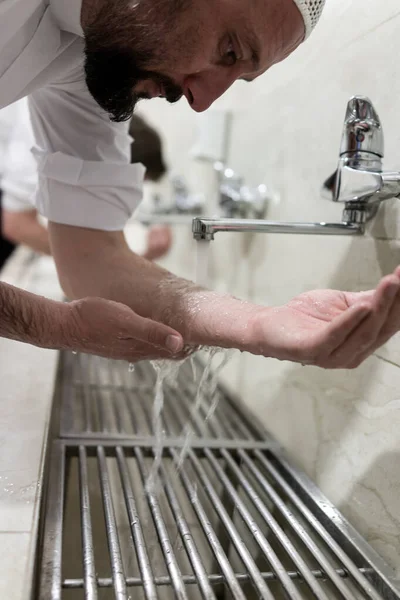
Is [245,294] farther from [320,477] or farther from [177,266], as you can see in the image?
[177,266]

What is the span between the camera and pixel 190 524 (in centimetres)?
62

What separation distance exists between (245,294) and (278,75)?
0.41m

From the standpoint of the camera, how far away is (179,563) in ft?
1.79

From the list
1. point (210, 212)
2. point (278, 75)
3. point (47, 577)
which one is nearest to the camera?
point (47, 577)

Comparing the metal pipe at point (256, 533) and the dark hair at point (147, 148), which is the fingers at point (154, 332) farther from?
the dark hair at point (147, 148)

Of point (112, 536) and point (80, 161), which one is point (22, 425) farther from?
point (80, 161)

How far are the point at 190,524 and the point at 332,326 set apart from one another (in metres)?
0.33

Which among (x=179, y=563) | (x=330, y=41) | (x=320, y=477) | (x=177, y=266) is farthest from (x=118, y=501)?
(x=177, y=266)

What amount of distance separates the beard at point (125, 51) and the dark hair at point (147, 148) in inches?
12.1

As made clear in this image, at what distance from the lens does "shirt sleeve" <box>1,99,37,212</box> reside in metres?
1.33

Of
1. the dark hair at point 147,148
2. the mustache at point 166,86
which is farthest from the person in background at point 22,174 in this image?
the mustache at point 166,86

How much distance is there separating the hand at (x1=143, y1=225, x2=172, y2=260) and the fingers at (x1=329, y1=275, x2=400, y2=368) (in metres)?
1.21

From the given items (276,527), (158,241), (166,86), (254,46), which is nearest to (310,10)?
(254,46)

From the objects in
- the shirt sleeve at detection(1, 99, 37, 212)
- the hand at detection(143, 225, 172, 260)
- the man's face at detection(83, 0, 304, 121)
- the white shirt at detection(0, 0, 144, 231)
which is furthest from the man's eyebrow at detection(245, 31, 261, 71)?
the hand at detection(143, 225, 172, 260)
